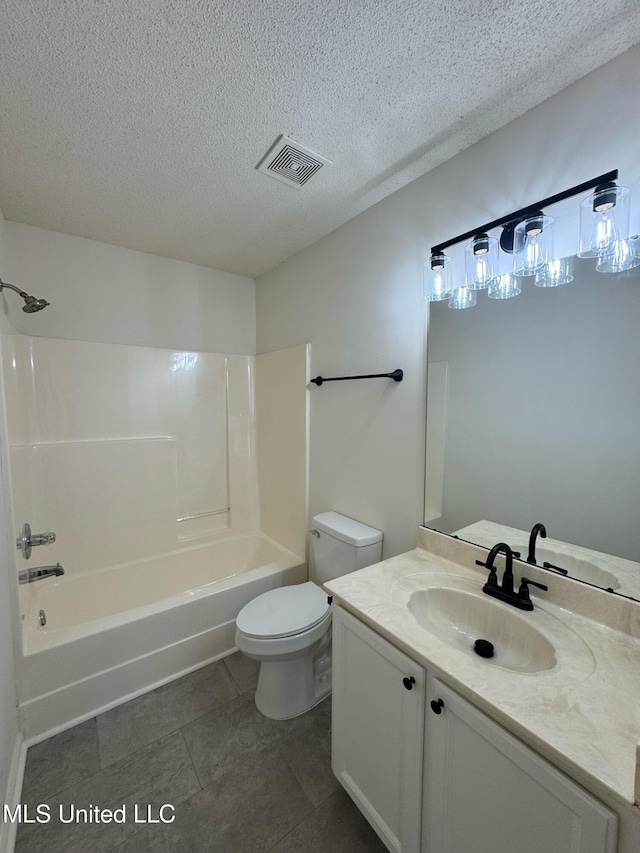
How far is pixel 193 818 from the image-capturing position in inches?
47.3

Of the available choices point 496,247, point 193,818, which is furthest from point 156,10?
point 193,818

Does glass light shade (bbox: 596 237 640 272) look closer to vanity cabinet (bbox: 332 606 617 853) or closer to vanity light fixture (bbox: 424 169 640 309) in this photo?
vanity light fixture (bbox: 424 169 640 309)

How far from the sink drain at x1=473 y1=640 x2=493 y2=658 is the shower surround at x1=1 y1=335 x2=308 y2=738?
4.49 ft

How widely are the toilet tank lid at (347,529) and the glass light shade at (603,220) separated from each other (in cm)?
138

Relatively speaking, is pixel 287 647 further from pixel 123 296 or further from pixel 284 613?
pixel 123 296

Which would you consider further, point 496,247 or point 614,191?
point 496,247

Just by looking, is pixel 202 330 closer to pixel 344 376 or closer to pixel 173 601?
pixel 344 376

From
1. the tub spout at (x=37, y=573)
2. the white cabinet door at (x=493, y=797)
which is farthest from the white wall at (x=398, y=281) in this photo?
the tub spout at (x=37, y=573)

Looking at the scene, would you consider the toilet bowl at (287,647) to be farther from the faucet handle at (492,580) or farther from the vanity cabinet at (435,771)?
the faucet handle at (492,580)

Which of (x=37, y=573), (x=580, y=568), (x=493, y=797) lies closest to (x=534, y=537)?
(x=580, y=568)

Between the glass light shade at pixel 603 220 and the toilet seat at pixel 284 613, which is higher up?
the glass light shade at pixel 603 220

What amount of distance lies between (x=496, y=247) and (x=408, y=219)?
19.4 inches

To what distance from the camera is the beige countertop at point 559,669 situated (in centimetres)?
62

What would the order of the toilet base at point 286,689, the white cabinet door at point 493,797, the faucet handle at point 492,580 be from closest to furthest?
the white cabinet door at point 493,797, the faucet handle at point 492,580, the toilet base at point 286,689
